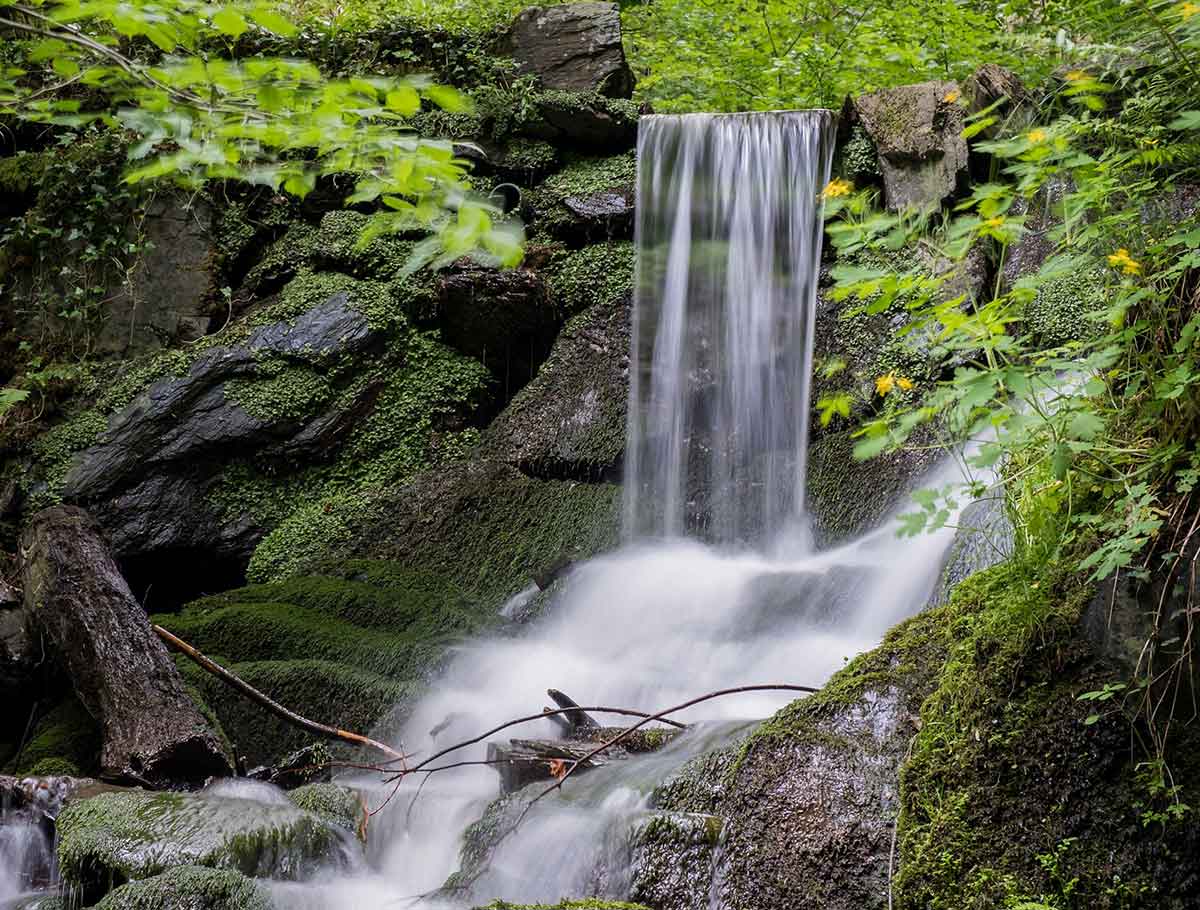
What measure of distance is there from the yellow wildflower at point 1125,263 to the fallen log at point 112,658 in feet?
14.4

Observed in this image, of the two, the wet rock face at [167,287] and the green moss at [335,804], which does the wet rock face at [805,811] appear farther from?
the wet rock face at [167,287]

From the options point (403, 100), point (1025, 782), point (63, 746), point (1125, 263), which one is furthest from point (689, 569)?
point (403, 100)

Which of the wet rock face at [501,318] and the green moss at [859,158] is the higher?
the green moss at [859,158]

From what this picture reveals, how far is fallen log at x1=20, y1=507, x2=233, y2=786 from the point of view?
4.95 m

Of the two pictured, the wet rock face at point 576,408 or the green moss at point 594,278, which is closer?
the wet rock face at point 576,408

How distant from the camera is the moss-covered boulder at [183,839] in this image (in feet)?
12.5

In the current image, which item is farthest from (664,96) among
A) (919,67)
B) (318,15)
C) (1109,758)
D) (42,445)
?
(1109,758)

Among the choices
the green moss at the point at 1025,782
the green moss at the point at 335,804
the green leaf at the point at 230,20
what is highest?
the green leaf at the point at 230,20

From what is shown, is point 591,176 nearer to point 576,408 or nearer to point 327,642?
point 576,408

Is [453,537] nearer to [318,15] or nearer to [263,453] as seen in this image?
[263,453]

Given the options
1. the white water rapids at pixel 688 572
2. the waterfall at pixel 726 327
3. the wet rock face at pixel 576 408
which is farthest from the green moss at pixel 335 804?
the wet rock face at pixel 576 408

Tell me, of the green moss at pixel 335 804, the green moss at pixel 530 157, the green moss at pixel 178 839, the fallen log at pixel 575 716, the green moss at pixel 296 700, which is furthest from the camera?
the green moss at pixel 530 157

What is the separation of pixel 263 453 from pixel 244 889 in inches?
227

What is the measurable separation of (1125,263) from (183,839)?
3.61m
